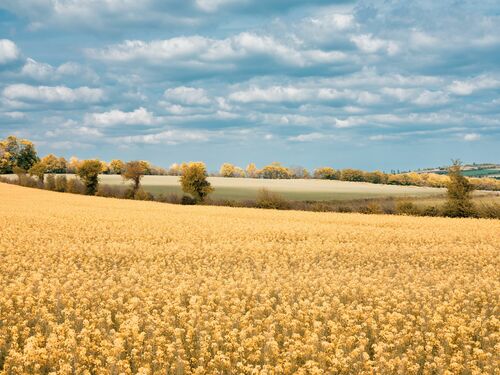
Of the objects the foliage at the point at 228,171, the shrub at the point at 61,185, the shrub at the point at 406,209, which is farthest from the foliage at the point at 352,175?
the shrub at the point at 406,209

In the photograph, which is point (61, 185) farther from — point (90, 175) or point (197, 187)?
point (197, 187)

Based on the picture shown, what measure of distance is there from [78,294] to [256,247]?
11282 millimetres

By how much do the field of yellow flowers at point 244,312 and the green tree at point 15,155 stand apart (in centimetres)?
12591

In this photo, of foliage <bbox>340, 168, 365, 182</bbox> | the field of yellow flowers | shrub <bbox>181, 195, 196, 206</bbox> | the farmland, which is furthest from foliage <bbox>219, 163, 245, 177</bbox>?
the field of yellow flowers

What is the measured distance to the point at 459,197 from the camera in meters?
50.2

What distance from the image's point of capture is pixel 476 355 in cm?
826

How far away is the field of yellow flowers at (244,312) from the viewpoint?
26.3ft

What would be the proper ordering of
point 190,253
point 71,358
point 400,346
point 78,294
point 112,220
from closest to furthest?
point 71,358
point 400,346
point 78,294
point 190,253
point 112,220

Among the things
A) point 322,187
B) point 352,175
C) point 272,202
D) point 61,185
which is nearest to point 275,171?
point 352,175

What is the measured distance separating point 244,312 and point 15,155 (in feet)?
477

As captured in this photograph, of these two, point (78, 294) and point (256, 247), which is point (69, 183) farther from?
point (78, 294)

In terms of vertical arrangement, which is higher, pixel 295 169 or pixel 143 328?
pixel 295 169

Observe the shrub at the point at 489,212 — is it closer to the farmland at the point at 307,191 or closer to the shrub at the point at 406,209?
the shrub at the point at 406,209

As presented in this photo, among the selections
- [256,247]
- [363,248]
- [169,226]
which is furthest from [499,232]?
[169,226]
